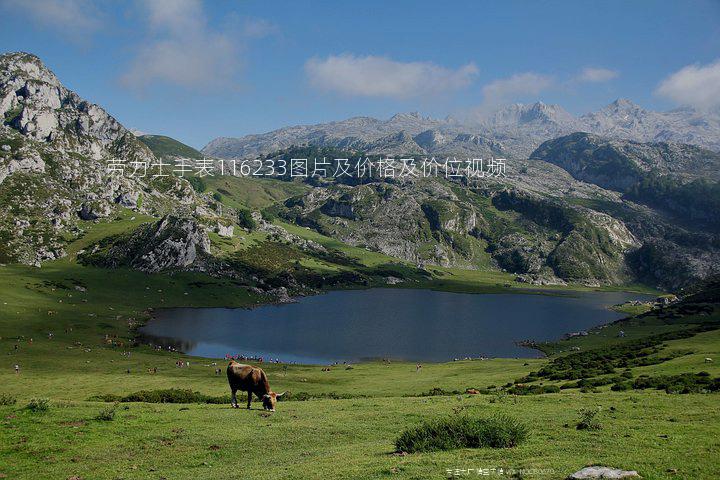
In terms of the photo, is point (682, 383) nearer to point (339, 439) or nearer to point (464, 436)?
point (464, 436)

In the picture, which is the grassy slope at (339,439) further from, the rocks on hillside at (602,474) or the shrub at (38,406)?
the shrub at (38,406)

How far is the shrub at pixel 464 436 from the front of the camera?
829 inches

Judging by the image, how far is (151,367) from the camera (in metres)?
92.0

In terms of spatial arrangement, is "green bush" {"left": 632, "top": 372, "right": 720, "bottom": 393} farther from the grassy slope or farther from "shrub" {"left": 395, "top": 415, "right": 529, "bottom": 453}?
"shrub" {"left": 395, "top": 415, "right": 529, "bottom": 453}

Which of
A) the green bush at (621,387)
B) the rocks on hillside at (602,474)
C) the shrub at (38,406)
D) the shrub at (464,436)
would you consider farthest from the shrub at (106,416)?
the green bush at (621,387)

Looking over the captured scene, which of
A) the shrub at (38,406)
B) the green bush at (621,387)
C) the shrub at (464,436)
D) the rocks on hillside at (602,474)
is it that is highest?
the rocks on hillside at (602,474)

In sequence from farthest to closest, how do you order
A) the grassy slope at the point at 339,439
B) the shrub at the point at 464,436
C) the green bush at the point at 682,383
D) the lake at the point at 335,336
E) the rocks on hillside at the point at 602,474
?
the lake at the point at 335,336 < the green bush at the point at 682,383 < the shrub at the point at 464,436 < the grassy slope at the point at 339,439 < the rocks on hillside at the point at 602,474

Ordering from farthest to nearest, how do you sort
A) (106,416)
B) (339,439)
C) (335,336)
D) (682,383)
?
(335,336)
(682,383)
(106,416)
(339,439)

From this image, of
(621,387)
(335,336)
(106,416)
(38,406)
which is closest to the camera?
(106,416)

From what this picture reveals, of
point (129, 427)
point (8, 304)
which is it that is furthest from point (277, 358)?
point (129, 427)

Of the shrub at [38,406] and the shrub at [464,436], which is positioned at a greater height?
the shrub at [464,436]

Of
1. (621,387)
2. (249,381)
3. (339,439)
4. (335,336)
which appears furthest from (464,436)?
(335,336)

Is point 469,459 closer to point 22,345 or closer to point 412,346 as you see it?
point 22,345

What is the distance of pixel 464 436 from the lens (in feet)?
70.4
